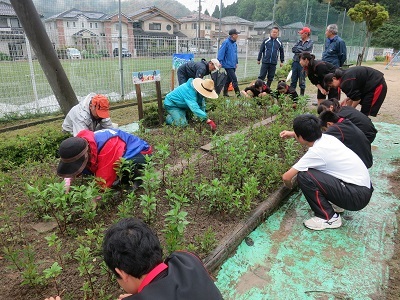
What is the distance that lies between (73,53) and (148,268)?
7476 mm

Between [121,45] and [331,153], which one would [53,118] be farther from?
A: [331,153]

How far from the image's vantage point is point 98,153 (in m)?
2.94

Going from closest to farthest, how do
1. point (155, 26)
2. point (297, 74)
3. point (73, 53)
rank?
point (73, 53)
point (297, 74)
point (155, 26)

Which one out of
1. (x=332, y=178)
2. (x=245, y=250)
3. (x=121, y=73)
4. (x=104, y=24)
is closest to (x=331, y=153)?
(x=332, y=178)

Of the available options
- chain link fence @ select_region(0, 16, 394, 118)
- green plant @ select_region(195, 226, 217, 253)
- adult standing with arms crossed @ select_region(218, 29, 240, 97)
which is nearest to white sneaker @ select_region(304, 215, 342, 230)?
green plant @ select_region(195, 226, 217, 253)

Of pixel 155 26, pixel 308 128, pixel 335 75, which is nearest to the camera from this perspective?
pixel 308 128

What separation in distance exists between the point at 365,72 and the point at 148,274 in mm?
4805

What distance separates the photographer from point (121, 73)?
8.41 meters

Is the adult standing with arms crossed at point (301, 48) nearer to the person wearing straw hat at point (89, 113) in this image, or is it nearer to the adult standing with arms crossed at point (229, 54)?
the adult standing with arms crossed at point (229, 54)

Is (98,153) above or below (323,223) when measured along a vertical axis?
above

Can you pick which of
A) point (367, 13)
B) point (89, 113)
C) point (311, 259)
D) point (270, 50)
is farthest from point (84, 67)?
point (367, 13)

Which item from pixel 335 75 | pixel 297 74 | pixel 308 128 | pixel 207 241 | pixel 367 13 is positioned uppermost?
pixel 367 13

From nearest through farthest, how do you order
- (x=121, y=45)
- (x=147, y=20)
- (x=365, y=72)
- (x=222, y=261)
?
(x=222, y=261) → (x=365, y=72) → (x=121, y=45) → (x=147, y=20)

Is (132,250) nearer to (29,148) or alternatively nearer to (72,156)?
(72,156)
